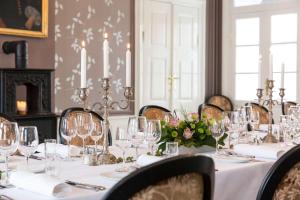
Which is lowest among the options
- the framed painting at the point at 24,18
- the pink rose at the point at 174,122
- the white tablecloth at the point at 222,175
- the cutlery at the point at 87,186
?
the white tablecloth at the point at 222,175

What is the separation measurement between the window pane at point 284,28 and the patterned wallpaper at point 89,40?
1.83 meters

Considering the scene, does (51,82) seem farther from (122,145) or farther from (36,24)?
(122,145)

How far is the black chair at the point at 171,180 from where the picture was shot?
1.22m

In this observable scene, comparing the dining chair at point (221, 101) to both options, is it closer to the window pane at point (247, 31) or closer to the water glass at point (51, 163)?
the window pane at point (247, 31)

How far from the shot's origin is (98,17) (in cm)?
594

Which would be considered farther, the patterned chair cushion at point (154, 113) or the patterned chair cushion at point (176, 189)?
the patterned chair cushion at point (154, 113)

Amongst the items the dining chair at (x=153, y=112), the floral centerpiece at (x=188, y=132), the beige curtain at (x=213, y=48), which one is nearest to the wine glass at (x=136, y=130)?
the floral centerpiece at (x=188, y=132)

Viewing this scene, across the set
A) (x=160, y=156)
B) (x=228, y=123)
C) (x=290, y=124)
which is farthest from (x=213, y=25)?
(x=160, y=156)

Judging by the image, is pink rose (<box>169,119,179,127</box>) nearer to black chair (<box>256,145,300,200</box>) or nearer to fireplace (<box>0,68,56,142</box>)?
black chair (<box>256,145,300,200</box>)

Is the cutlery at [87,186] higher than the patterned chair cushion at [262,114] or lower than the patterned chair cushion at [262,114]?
lower

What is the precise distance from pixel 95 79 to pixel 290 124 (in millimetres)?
3121

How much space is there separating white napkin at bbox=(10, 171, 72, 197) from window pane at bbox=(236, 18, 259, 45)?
215 inches

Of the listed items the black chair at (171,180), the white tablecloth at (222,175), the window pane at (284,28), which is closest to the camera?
the black chair at (171,180)

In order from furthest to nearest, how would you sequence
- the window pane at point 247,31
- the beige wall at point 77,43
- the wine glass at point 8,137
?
the window pane at point 247,31 → the beige wall at point 77,43 → the wine glass at point 8,137
